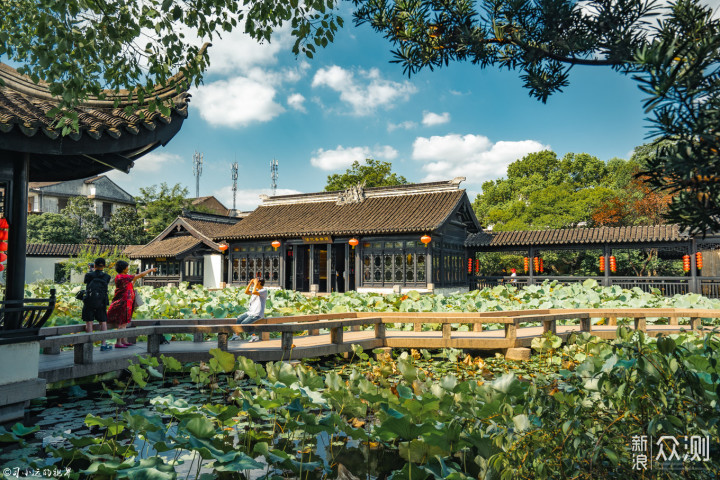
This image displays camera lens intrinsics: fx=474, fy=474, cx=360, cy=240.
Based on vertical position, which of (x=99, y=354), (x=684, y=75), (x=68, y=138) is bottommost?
(x=99, y=354)

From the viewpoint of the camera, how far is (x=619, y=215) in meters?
25.1

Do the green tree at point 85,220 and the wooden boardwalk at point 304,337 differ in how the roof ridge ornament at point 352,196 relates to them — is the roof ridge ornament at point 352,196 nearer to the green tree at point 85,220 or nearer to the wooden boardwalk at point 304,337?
the wooden boardwalk at point 304,337

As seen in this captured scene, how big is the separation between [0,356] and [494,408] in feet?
12.7

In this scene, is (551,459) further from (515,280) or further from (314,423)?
(515,280)

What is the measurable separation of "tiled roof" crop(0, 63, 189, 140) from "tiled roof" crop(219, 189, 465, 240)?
1207 centimetres

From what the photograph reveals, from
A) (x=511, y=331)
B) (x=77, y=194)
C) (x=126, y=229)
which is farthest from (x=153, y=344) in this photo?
(x=77, y=194)

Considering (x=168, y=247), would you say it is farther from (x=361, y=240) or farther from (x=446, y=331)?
(x=446, y=331)

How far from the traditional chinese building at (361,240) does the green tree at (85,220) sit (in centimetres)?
1303

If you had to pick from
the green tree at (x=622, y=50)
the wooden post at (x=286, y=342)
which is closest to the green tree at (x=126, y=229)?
the wooden post at (x=286, y=342)

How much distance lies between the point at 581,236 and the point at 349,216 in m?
8.62

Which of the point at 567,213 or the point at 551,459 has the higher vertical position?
the point at 567,213

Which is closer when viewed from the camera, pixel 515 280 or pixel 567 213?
pixel 515 280

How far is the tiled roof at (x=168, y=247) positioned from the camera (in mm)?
21016

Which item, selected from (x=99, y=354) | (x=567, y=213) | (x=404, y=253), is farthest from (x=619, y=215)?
(x=99, y=354)
